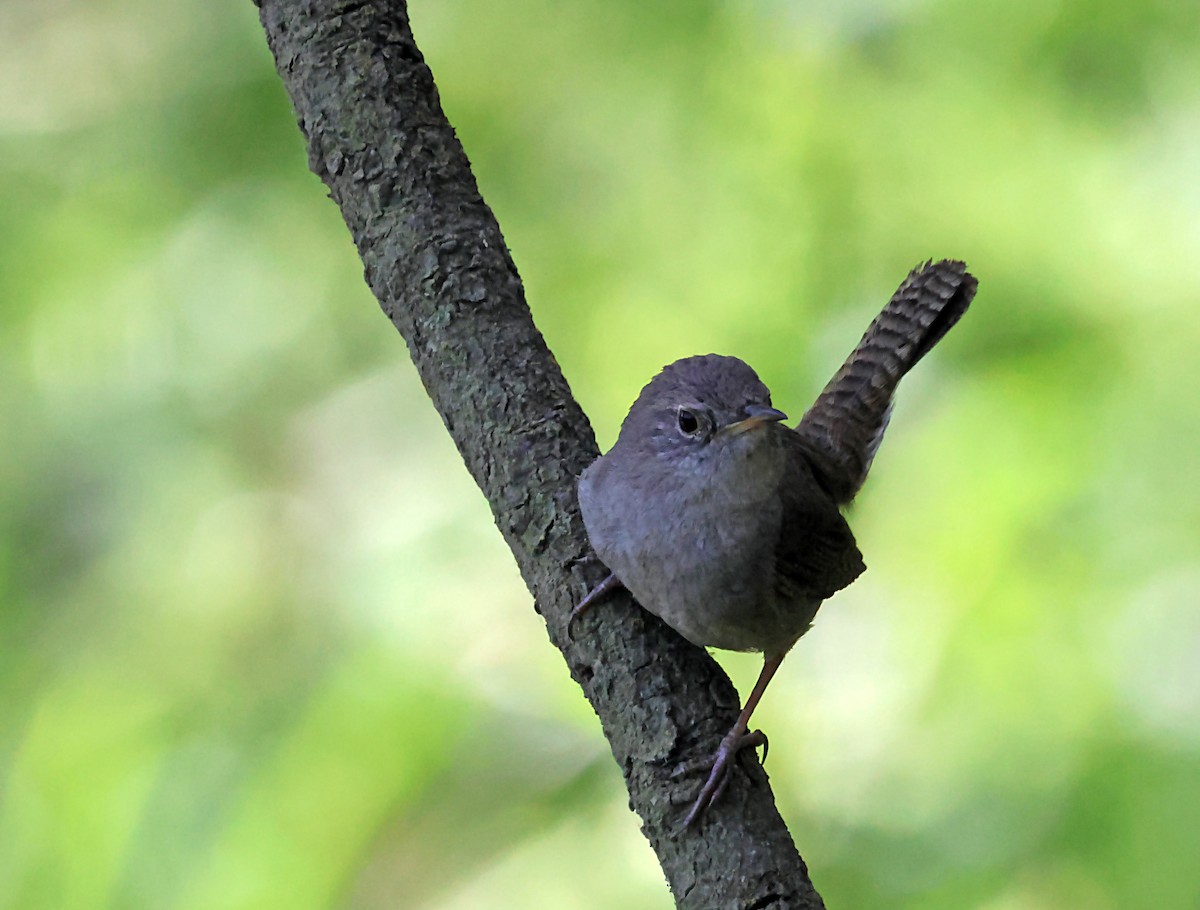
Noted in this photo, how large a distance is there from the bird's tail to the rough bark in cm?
71

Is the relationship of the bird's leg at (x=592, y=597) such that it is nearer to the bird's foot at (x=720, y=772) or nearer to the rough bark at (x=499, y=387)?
the rough bark at (x=499, y=387)

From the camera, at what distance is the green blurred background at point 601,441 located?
3.28 metres

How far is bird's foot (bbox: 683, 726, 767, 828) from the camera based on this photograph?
5.53ft

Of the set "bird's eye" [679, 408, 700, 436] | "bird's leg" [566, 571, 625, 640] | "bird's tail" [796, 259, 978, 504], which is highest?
"bird's tail" [796, 259, 978, 504]

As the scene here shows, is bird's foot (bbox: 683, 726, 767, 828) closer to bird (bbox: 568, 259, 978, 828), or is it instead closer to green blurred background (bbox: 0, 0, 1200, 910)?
bird (bbox: 568, 259, 978, 828)

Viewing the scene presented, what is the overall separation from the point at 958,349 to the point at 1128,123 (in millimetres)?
940

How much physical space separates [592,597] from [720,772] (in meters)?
0.37

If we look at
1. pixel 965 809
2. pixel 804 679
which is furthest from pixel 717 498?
pixel 965 809

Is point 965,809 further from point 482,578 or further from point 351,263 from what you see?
point 351,263

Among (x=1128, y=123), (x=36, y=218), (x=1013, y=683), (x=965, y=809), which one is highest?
(x=36, y=218)

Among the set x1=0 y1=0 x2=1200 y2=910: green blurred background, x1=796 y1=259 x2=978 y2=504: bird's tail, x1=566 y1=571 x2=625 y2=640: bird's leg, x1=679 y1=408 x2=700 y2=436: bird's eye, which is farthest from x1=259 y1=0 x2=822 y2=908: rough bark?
x1=0 y1=0 x2=1200 y2=910: green blurred background

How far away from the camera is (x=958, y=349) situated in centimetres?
355

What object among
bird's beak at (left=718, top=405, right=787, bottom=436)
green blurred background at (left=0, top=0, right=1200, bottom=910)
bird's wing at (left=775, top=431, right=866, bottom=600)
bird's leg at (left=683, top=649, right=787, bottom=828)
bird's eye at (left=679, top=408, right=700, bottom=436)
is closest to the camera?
bird's leg at (left=683, top=649, right=787, bottom=828)

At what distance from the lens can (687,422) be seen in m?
1.94
